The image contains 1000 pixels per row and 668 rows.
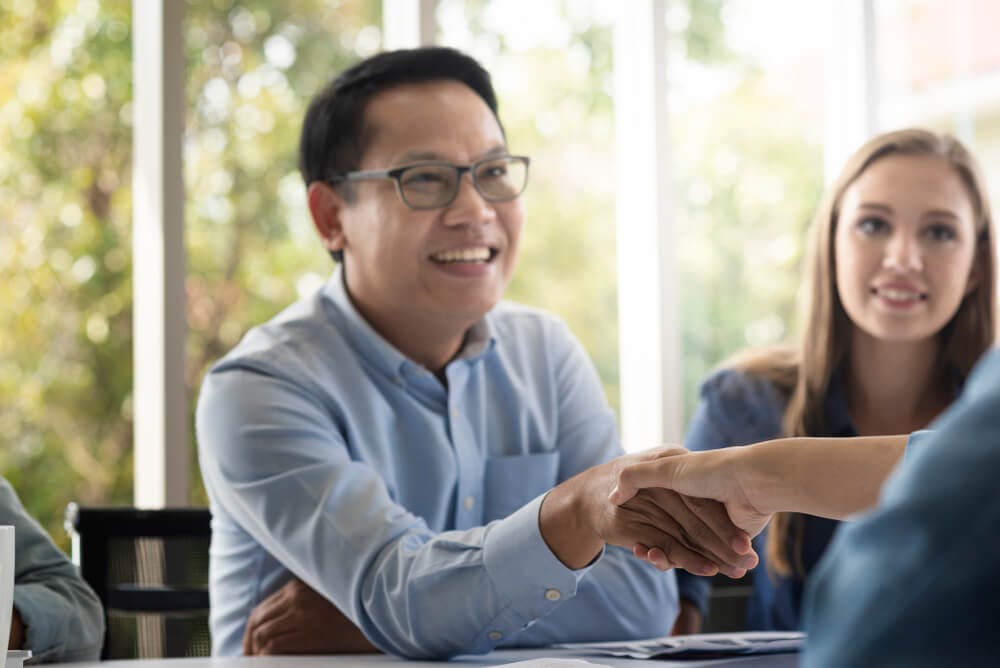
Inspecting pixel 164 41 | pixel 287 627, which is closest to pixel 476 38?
pixel 164 41

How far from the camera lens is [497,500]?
1.97 meters

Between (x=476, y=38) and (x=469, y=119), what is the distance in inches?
74.1

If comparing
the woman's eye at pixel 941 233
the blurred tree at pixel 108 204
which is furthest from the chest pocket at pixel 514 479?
the blurred tree at pixel 108 204

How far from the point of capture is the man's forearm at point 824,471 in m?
1.04

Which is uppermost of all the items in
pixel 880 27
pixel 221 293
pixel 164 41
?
pixel 880 27

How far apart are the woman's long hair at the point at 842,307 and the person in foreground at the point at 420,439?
19.1 inches

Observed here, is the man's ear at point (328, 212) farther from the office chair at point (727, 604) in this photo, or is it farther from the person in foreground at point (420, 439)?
the office chair at point (727, 604)

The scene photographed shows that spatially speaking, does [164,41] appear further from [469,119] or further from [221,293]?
[469,119]

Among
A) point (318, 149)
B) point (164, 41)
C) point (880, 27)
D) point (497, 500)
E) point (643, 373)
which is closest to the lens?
point (497, 500)

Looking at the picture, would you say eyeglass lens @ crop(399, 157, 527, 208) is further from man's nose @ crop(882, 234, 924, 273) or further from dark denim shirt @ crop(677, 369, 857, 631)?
man's nose @ crop(882, 234, 924, 273)

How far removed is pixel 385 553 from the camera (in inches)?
59.4

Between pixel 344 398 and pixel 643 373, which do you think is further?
pixel 643 373

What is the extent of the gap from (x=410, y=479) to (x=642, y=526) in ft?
2.04

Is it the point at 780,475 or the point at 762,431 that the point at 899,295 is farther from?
the point at 780,475
